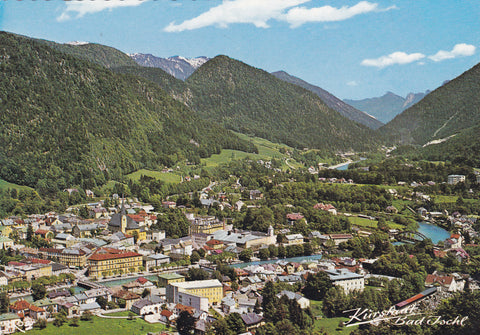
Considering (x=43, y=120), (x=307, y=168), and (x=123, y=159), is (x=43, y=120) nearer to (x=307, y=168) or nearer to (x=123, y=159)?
(x=123, y=159)

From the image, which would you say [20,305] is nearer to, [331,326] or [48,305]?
[48,305]

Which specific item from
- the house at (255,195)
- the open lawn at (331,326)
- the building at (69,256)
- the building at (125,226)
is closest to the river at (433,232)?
the house at (255,195)

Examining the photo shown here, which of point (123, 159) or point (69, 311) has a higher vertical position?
point (123, 159)

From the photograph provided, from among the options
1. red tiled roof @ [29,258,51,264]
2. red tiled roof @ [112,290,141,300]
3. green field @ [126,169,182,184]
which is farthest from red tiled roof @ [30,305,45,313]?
green field @ [126,169,182,184]

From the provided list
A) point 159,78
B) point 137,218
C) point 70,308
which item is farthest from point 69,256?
point 159,78

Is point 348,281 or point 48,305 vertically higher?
point 348,281

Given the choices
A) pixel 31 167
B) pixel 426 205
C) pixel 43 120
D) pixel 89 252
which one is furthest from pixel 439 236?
pixel 43 120
